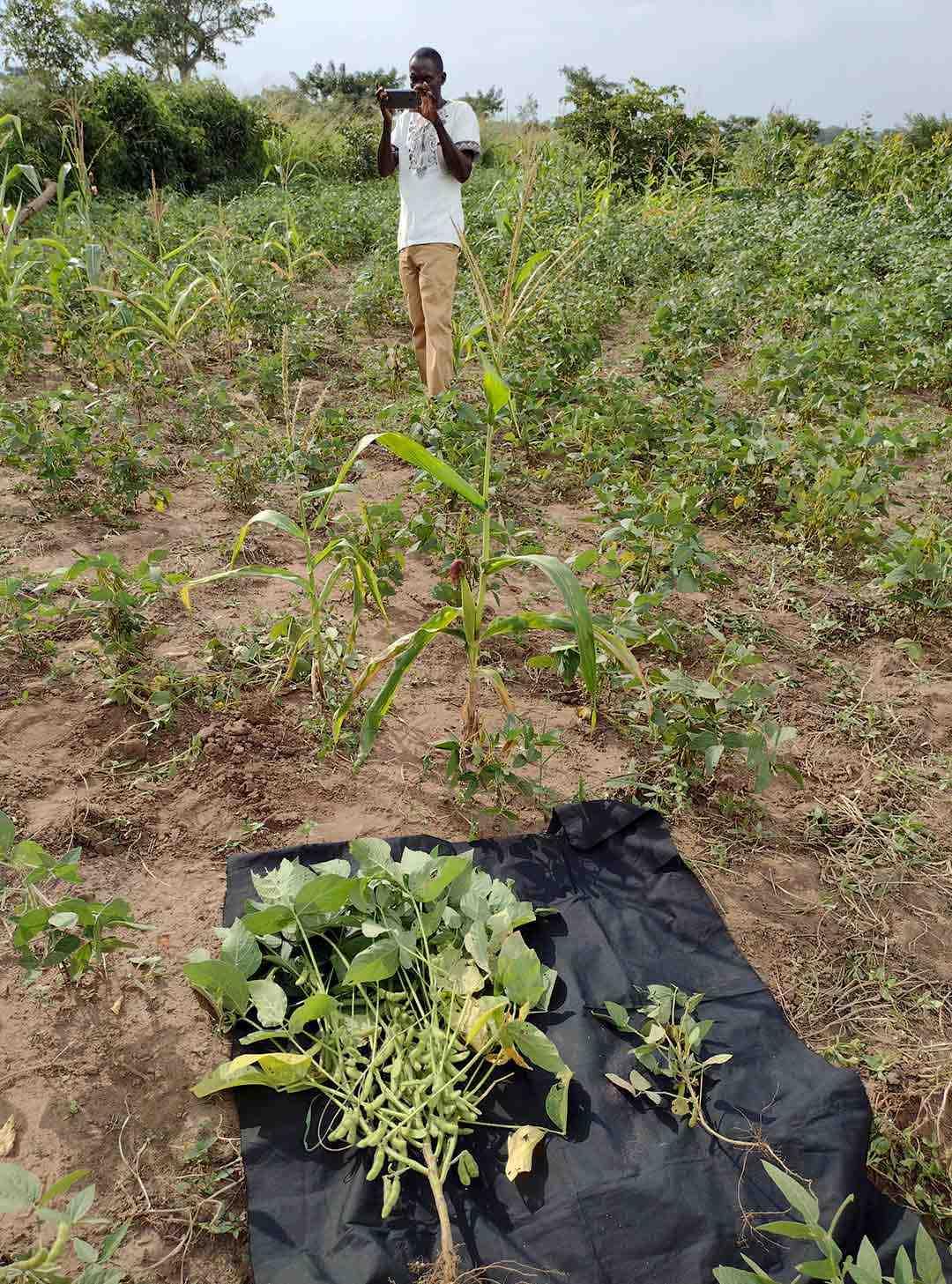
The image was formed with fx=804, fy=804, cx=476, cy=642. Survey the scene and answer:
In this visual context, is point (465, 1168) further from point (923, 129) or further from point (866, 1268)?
point (923, 129)

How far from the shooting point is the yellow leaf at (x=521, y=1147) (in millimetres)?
1307

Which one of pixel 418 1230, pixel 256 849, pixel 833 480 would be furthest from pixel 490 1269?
pixel 833 480

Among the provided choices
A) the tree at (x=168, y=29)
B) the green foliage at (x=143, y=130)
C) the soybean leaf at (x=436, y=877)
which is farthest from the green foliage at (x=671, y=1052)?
the tree at (x=168, y=29)

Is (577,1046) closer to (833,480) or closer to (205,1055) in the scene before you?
(205,1055)

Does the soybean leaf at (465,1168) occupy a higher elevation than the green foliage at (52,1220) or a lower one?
lower

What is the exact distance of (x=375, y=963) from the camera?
1447 mm

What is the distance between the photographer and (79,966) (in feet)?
4.66

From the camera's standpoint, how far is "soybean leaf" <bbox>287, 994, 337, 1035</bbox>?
4.54ft

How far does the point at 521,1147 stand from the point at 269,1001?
0.50 metres

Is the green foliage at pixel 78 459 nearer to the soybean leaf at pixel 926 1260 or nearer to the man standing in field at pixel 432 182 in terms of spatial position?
the man standing in field at pixel 432 182

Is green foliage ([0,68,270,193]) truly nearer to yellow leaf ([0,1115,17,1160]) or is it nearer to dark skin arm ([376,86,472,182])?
dark skin arm ([376,86,472,182])

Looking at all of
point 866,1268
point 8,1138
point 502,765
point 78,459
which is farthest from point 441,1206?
point 78,459

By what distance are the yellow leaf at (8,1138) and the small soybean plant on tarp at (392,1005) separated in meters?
0.32

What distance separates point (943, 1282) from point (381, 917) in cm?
102
